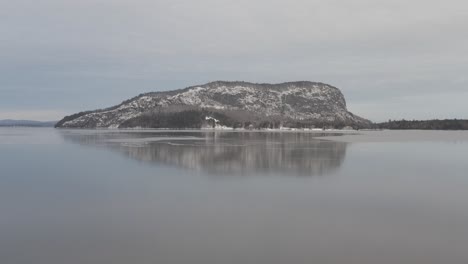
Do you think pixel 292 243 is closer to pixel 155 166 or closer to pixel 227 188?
pixel 227 188

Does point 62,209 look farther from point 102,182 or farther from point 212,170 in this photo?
point 212,170

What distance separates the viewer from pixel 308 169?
26.9m

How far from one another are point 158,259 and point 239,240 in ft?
8.05

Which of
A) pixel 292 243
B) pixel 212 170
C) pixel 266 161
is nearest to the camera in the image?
pixel 292 243

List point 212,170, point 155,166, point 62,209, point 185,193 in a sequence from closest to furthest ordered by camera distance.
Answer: point 62,209 < point 185,193 < point 212,170 < point 155,166

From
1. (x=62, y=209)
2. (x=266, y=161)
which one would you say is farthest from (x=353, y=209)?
(x=266, y=161)

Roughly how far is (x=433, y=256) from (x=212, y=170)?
58.3 ft

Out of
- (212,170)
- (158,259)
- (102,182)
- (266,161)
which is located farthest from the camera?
(266,161)

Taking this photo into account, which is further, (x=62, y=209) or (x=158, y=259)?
(x=62, y=209)

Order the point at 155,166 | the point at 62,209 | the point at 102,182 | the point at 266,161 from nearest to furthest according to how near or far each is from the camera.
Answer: the point at 62,209 → the point at 102,182 → the point at 155,166 → the point at 266,161

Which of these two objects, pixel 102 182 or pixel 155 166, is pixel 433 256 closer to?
pixel 102 182

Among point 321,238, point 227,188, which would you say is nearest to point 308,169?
point 227,188

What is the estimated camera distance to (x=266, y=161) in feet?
105

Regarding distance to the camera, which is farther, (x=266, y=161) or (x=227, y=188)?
(x=266, y=161)
